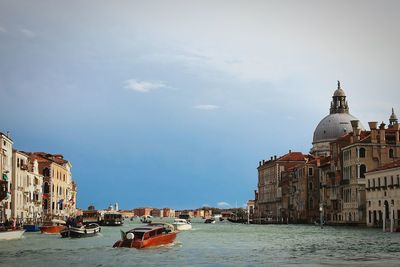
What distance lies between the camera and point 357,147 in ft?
279

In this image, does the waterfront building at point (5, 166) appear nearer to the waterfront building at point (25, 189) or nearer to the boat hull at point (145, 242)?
the waterfront building at point (25, 189)

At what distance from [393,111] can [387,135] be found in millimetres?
43904

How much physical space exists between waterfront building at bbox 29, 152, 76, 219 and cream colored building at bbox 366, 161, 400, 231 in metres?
35.7

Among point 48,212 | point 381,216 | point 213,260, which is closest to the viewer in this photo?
point 213,260

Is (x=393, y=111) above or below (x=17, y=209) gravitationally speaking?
above

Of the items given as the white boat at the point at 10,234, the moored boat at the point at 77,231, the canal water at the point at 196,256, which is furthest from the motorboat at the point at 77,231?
the canal water at the point at 196,256

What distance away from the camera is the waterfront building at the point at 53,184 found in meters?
81.6

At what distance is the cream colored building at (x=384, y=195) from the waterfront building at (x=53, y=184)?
35.7 meters

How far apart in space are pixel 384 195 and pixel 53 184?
38353 mm

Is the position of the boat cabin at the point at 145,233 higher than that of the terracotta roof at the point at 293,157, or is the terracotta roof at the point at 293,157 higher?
the terracotta roof at the point at 293,157

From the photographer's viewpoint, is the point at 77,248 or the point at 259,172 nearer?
the point at 77,248

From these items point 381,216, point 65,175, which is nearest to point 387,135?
point 381,216

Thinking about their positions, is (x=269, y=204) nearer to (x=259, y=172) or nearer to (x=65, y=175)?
(x=259, y=172)

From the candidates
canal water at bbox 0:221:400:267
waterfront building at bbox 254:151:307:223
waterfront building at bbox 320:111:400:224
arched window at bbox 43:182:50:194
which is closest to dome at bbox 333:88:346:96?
waterfront building at bbox 254:151:307:223
